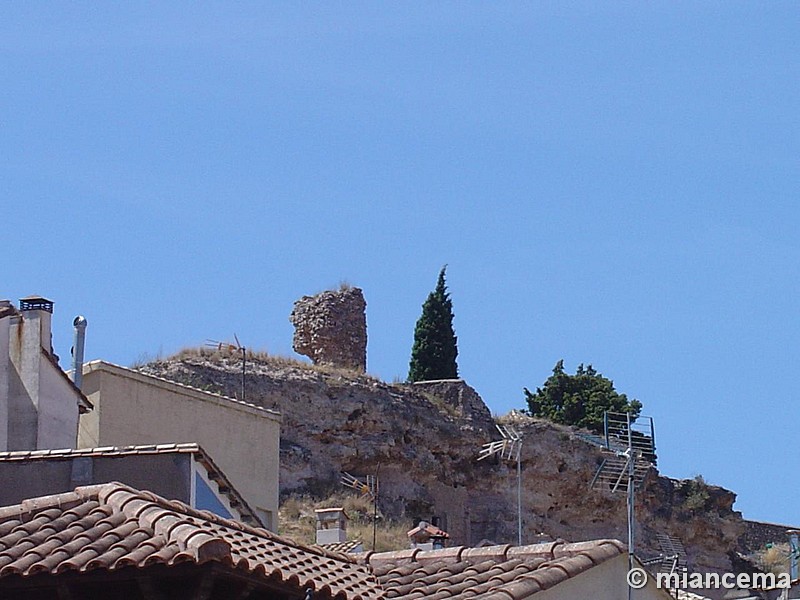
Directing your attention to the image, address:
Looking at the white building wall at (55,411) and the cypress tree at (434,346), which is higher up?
the cypress tree at (434,346)

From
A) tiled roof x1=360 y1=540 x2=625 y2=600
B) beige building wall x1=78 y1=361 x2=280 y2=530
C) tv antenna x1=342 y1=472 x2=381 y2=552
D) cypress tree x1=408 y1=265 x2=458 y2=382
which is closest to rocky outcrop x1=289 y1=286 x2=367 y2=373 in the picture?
cypress tree x1=408 y1=265 x2=458 y2=382

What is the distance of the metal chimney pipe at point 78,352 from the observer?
20.3m

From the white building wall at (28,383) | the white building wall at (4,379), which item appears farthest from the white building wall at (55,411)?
the white building wall at (4,379)

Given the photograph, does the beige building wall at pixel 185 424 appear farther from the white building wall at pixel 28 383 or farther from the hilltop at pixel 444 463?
the hilltop at pixel 444 463

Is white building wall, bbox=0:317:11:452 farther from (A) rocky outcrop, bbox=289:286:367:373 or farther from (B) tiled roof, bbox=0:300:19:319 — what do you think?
(A) rocky outcrop, bbox=289:286:367:373

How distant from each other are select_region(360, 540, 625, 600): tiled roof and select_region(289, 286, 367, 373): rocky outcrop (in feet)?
129

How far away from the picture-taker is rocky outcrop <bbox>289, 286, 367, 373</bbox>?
52.2 meters

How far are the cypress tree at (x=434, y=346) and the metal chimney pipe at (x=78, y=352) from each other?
32.2 metres

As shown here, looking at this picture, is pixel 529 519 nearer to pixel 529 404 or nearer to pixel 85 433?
pixel 529 404

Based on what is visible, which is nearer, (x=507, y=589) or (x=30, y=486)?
(x=507, y=589)

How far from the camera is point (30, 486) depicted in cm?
1398

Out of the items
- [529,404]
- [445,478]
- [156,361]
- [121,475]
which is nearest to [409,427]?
[445,478]

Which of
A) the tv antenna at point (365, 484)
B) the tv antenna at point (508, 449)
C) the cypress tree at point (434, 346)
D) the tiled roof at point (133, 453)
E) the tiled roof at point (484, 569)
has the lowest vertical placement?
the tiled roof at point (484, 569)

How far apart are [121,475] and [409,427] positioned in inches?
1377
